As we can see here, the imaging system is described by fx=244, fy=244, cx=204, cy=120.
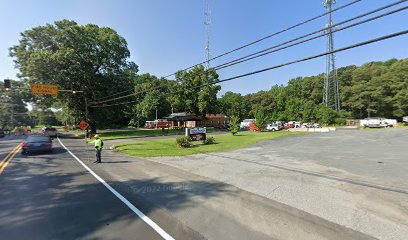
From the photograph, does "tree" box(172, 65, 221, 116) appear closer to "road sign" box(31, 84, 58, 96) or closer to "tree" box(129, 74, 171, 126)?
"tree" box(129, 74, 171, 126)

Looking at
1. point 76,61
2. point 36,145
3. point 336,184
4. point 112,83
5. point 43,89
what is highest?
point 76,61

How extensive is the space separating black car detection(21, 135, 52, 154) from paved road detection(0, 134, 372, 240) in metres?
8.09

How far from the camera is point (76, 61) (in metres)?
37.4

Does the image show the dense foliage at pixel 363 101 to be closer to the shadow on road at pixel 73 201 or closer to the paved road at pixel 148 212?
the shadow on road at pixel 73 201

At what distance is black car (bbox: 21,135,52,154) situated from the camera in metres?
16.6

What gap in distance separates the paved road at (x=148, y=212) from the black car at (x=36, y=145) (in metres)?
8.09

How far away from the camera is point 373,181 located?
874 centimetres

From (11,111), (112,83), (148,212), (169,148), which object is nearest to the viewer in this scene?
(148,212)

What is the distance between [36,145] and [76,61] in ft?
79.6

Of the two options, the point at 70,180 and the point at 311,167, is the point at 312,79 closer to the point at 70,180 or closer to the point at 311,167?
the point at 311,167

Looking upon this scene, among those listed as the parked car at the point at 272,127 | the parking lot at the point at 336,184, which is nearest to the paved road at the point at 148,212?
the parking lot at the point at 336,184

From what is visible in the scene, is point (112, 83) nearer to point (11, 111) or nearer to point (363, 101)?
point (363, 101)

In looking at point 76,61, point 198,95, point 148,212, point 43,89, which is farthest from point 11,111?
point 148,212

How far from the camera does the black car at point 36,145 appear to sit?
1658 cm
